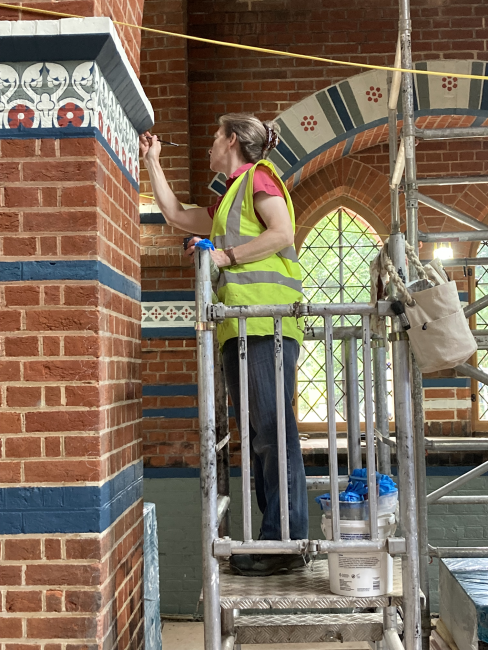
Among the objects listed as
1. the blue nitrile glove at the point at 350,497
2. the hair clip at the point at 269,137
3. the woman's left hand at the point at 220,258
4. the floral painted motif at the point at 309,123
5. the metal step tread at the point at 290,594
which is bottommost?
the metal step tread at the point at 290,594

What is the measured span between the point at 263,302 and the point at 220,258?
22cm

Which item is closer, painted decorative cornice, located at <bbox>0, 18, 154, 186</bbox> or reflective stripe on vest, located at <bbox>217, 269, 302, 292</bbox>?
painted decorative cornice, located at <bbox>0, 18, 154, 186</bbox>

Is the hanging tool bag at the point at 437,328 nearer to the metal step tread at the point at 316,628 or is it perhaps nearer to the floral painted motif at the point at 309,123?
the metal step tread at the point at 316,628

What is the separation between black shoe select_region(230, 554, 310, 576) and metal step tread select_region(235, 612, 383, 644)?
8.1 inches

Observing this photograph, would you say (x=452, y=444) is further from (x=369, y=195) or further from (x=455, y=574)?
(x=369, y=195)

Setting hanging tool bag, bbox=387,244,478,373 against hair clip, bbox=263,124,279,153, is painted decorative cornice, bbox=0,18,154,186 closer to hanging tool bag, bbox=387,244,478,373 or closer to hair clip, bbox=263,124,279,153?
hair clip, bbox=263,124,279,153

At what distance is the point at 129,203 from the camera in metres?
3.03

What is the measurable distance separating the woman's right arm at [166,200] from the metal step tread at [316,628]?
1.64 metres

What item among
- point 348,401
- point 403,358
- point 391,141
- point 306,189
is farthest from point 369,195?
point 403,358

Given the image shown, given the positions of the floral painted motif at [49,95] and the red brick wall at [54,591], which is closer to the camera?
the red brick wall at [54,591]

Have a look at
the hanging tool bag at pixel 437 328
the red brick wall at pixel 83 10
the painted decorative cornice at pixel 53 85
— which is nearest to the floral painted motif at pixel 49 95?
the painted decorative cornice at pixel 53 85

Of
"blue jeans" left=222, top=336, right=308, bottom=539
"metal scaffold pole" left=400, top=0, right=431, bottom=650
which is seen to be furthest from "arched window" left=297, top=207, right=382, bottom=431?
"blue jeans" left=222, top=336, right=308, bottom=539

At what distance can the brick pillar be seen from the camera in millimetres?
2371

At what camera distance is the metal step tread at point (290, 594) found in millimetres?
2354
